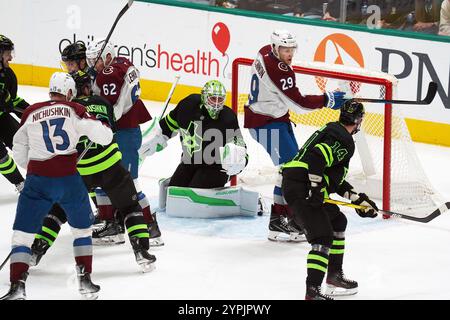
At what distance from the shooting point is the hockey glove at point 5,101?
7.22m

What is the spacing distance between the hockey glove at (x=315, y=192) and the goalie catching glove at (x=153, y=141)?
6.28ft

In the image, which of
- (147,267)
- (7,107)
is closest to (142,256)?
(147,267)

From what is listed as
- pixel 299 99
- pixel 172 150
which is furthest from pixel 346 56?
pixel 299 99

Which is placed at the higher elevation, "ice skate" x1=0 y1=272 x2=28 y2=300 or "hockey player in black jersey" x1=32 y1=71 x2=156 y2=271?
"hockey player in black jersey" x1=32 y1=71 x2=156 y2=271

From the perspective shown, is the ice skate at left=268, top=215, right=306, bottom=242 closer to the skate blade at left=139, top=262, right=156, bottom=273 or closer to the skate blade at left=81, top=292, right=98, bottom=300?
the skate blade at left=139, top=262, right=156, bottom=273

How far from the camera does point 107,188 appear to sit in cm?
574

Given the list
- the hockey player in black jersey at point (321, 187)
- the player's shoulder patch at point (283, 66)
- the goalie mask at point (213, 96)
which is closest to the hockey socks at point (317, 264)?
the hockey player in black jersey at point (321, 187)

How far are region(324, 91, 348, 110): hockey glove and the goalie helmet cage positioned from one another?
0.43m

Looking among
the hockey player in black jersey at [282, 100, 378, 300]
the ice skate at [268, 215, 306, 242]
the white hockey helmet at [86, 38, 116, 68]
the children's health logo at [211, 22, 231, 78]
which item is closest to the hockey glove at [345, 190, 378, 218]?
the hockey player in black jersey at [282, 100, 378, 300]

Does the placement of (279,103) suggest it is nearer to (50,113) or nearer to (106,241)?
(106,241)

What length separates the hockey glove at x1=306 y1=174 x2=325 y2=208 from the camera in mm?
5074

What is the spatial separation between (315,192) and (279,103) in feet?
4.93

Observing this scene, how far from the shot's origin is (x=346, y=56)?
9055 millimetres

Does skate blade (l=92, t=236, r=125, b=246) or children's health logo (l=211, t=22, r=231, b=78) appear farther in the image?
children's health logo (l=211, t=22, r=231, b=78)
